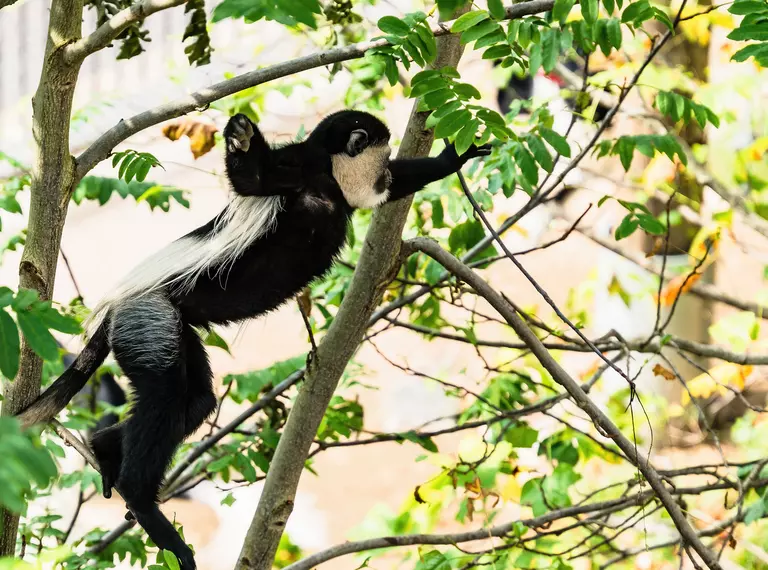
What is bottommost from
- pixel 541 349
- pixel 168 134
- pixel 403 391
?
pixel 541 349

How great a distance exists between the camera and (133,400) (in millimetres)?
1844

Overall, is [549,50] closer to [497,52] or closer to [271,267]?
[497,52]

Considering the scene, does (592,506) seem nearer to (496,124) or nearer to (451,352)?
(496,124)

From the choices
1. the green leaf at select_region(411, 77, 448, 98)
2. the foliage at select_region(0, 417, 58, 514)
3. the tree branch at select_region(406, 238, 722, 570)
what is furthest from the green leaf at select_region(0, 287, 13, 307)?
the tree branch at select_region(406, 238, 722, 570)

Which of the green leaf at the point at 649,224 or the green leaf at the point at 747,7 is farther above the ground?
the green leaf at the point at 649,224

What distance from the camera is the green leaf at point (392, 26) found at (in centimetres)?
144

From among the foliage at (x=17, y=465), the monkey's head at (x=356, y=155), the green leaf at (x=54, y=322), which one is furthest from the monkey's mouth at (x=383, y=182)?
the foliage at (x=17, y=465)

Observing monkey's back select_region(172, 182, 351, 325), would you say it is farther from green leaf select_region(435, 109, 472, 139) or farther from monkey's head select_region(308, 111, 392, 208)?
green leaf select_region(435, 109, 472, 139)

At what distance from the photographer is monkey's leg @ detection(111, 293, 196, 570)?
177 cm

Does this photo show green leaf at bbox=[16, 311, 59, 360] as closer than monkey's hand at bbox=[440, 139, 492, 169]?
Yes

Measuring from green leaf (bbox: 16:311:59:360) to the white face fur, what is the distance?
1.00m

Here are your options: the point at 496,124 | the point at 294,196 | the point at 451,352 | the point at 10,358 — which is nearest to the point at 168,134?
the point at 294,196

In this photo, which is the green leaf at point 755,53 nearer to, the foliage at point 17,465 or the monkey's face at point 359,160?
the monkey's face at point 359,160

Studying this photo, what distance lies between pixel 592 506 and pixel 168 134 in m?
1.44
